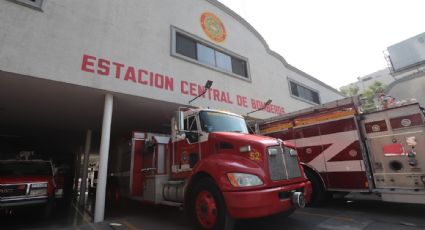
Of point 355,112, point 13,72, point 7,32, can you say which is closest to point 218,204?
point 355,112

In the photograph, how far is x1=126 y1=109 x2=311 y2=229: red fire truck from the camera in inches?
165

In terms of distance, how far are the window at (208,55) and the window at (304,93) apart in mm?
6126

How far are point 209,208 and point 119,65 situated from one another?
6026mm

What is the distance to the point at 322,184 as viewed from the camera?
22.5 feet

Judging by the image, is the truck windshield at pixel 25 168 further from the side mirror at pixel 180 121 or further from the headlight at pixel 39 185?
the side mirror at pixel 180 121

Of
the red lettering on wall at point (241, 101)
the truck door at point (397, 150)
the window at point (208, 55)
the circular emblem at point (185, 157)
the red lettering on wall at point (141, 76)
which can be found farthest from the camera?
the red lettering on wall at point (241, 101)

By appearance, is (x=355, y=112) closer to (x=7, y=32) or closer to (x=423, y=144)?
(x=423, y=144)

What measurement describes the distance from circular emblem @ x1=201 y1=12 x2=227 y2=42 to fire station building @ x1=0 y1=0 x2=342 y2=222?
65mm

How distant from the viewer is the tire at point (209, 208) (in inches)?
171

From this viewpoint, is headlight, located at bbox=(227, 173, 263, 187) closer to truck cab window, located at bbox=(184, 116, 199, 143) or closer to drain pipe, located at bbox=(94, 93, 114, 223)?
truck cab window, located at bbox=(184, 116, 199, 143)

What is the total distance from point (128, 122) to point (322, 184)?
9.46 metres

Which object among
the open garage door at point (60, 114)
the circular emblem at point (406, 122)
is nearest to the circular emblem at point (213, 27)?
the open garage door at point (60, 114)

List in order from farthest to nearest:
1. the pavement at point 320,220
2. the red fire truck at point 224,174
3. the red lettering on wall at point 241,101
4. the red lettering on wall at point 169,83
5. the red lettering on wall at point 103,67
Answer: the red lettering on wall at point 241,101 → the red lettering on wall at point 169,83 → the red lettering on wall at point 103,67 → the pavement at point 320,220 → the red fire truck at point 224,174

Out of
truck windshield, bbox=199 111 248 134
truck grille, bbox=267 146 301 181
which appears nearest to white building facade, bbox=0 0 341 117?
truck windshield, bbox=199 111 248 134
